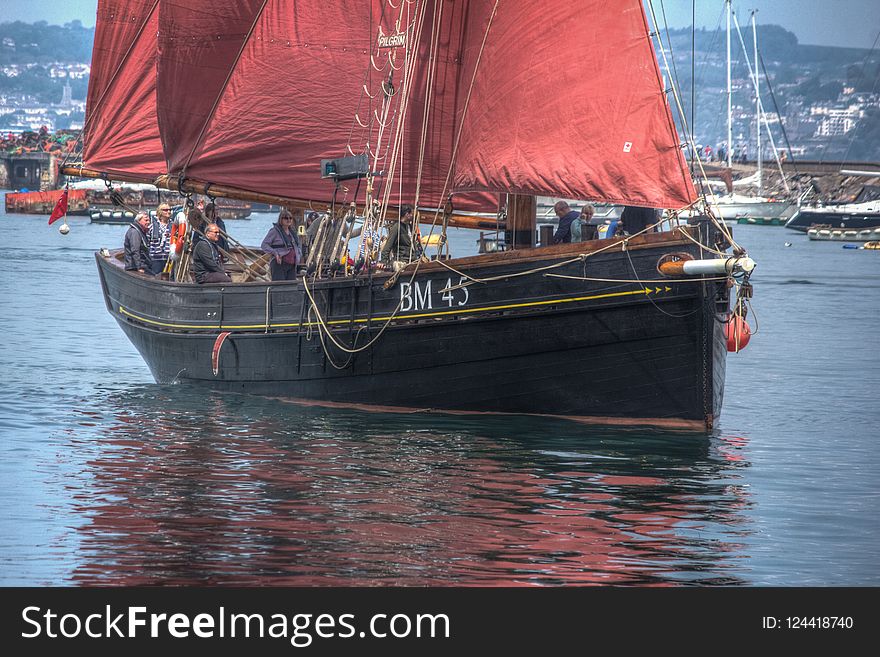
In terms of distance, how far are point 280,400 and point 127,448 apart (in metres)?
3.64

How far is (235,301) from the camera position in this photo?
19.9 m

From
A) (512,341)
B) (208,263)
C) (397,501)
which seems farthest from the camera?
(208,263)

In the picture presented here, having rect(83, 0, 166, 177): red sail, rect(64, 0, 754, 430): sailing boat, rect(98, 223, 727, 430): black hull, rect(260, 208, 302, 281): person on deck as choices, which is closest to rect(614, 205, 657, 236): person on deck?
rect(64, 0, 754, 430): sailing boat

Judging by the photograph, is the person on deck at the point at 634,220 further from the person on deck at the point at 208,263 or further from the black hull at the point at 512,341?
the person on deck at the point at 208,263

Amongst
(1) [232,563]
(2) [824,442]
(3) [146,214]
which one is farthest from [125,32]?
(1) [232,563]

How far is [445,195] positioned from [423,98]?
167 centimetres

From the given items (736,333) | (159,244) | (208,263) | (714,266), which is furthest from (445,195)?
(159,244)

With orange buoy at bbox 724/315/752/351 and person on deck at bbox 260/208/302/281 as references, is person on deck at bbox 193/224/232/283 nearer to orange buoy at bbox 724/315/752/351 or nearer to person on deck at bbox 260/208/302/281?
person on deck at bbox 260/208/302/281

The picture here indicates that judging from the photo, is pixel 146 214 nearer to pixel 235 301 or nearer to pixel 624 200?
pixel 235 301

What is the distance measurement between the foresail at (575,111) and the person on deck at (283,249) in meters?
3.40

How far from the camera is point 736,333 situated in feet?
57.7

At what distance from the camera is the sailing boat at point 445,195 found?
17.0m

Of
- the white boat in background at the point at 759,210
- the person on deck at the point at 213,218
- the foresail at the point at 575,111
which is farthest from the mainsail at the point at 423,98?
the white boat in background at the point at 759,210

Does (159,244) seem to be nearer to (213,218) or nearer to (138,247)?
(138,247)
